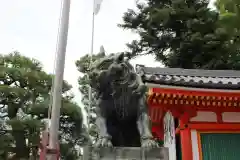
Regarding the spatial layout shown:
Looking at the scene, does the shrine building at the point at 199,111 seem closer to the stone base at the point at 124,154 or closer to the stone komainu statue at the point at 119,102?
the stone komainu statue at the point at 119,102

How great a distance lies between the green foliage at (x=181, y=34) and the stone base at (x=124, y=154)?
43.8ft

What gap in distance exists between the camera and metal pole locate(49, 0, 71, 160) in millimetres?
5215

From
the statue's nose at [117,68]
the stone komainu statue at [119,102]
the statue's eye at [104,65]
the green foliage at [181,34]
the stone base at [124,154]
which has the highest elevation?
the green foliage at [181,34]

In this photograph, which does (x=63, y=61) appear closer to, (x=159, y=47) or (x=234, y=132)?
(x=234, y=132)

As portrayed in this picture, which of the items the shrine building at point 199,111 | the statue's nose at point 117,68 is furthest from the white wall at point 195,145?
the statue's nose at point 117,68

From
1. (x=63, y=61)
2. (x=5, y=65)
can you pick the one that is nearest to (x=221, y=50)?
(x=5, y=65)

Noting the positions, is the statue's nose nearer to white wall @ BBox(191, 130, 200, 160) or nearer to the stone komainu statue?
the stone komainu statue

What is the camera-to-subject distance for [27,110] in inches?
700

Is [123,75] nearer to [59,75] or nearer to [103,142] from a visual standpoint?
[103,142]

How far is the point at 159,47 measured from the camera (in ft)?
64.5

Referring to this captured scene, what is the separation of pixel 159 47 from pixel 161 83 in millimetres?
11296

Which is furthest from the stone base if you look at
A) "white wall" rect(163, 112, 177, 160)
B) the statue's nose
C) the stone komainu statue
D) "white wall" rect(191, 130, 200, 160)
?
"white wall" rect(163, 112, 177, 160)

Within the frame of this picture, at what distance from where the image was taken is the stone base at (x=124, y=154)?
4.33 m

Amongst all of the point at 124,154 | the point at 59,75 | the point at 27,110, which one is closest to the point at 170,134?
the point at 59,75
